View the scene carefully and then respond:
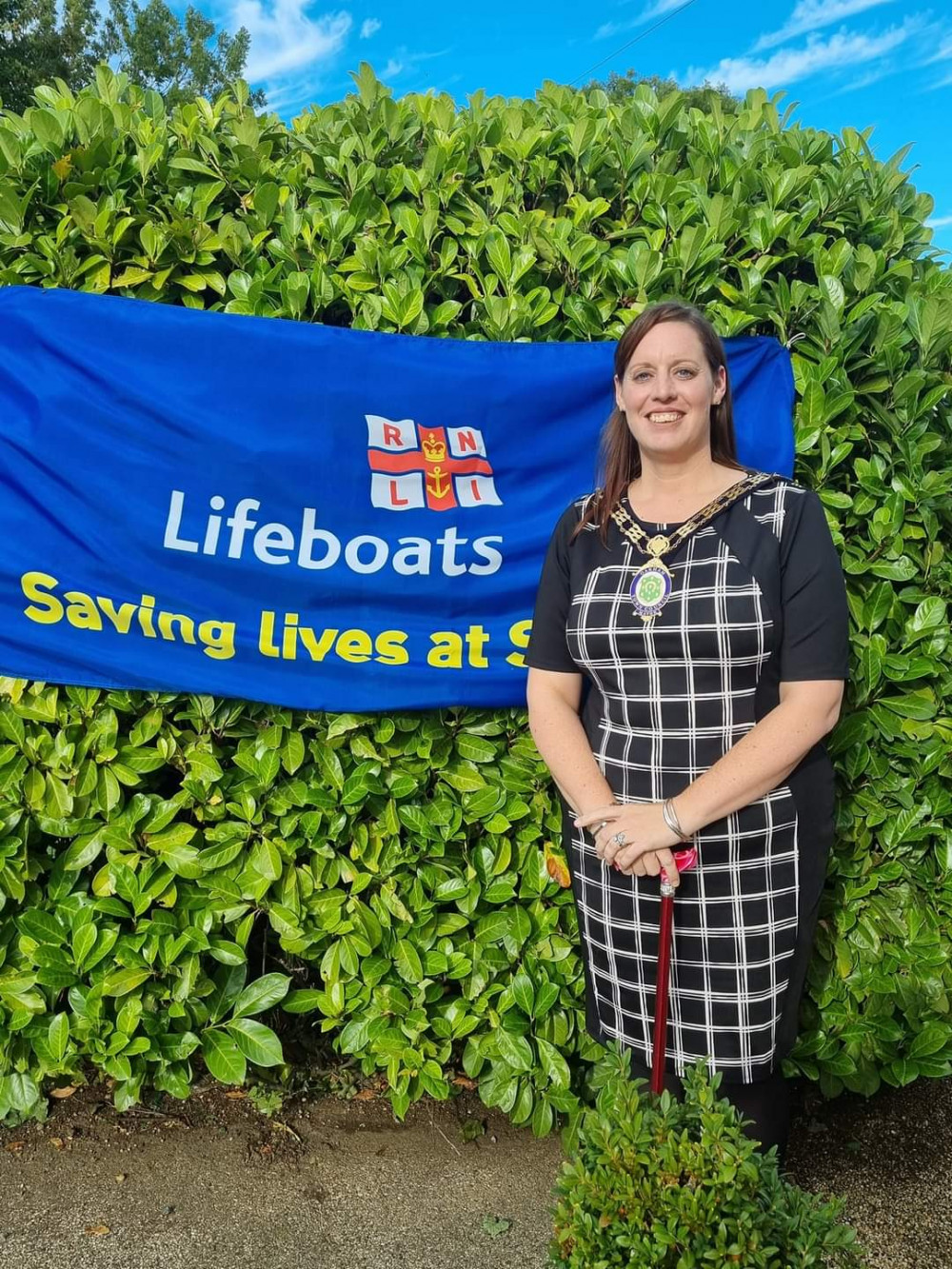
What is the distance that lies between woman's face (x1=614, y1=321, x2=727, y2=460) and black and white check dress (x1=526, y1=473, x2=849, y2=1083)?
6.7 inches

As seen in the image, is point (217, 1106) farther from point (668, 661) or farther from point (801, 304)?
point (801, 304)

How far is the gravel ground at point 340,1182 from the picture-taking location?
2699mm

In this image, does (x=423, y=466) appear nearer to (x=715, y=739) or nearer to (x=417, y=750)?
(x=417, y=750)

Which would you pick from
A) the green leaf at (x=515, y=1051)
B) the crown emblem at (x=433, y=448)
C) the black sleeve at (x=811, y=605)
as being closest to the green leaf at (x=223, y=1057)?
the green leaf at (x=515, y=1051)

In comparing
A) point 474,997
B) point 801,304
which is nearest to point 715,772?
point 474,997

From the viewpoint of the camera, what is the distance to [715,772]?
2137mm

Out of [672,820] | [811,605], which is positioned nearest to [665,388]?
[811,605]

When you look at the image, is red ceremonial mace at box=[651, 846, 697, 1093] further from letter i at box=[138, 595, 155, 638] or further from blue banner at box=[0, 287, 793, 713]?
letter i at box=[138, 595, 155, 638]

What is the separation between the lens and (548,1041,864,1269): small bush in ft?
5.26

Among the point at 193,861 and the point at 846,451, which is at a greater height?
the point at 846,451

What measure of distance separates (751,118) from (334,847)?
8.38 ft

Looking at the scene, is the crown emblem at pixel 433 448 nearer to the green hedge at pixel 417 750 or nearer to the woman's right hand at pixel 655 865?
the green hedge at pixel 417 750

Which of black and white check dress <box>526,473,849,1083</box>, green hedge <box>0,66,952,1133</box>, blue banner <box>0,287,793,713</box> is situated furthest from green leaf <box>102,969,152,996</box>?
black and white check dress <box>526,473,849,1083</box>

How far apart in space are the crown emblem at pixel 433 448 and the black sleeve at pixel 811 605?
0.95 metres
